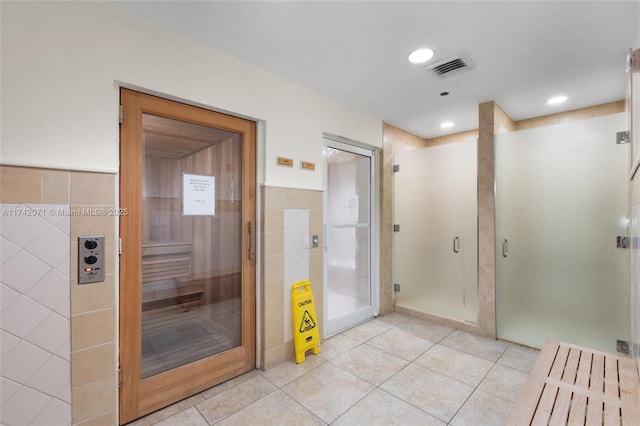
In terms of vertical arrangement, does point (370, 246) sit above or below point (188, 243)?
below

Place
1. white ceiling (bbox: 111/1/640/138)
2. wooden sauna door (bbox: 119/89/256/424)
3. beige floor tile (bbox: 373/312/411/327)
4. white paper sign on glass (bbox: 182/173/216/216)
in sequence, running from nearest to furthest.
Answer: white ceiling (bbox: 111/1/640/138) < wooden sauna door (bbox: 119/89/256/424) < white paper sign on glass (bbox: 182/173/216/216) < beige floor tile (bbox: 373/312/411/327)

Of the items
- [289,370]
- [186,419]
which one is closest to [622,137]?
[289,370]

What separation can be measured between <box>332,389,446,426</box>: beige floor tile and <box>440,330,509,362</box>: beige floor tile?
3.84 ft

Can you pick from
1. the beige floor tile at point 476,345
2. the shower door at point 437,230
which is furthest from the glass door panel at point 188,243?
the shower door at point 437,230

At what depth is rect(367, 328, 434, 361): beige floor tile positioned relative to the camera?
2.74 m

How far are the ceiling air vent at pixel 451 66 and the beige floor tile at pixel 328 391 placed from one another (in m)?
2.70

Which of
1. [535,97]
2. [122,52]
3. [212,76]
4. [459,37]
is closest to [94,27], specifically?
[122,52]

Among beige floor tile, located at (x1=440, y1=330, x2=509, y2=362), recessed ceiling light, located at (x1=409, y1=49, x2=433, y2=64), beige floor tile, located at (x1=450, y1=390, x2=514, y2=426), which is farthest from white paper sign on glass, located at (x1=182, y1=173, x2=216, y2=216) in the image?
beige floor tile, located at (x1=440, y1=330, x2=509, y2=362)

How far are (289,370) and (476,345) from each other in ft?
6.46

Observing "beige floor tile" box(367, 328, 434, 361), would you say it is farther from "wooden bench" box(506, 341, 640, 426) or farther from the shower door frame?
"wooden bench" box(506, 341, 640, 426)

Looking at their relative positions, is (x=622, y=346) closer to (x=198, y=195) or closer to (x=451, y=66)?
(x=451, y=66)

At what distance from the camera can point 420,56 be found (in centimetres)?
224

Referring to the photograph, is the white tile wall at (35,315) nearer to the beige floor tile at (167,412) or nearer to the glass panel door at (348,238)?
the beige floor tile at (167,412)

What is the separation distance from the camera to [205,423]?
1.81m
